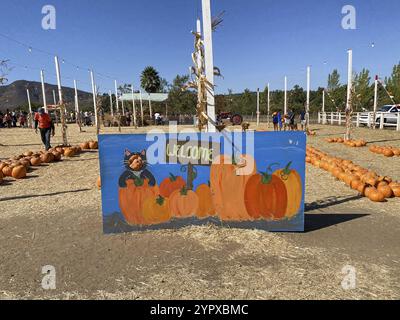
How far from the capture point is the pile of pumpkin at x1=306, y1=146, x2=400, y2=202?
6250mm

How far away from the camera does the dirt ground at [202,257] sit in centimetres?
320

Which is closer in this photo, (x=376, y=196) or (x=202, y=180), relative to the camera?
(x=202, y=180)

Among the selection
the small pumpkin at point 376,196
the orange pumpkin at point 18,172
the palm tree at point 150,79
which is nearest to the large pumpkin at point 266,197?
the small pumpkin at point 376,196

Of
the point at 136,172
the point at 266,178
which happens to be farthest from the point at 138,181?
the point at 266,178

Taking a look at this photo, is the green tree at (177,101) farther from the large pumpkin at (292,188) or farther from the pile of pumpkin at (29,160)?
the large pumpkin at (292,188)

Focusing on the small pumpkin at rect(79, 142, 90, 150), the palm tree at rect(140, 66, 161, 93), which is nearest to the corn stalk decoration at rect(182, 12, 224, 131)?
the small pumpkin at rect(79, 142, 90, 150)

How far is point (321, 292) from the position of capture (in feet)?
10.2

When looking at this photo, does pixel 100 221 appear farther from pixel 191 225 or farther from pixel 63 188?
pixel 63 188

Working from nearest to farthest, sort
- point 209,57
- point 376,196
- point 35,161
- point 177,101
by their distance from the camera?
point 209,57
point 376,196
point 35,161
point 177,101

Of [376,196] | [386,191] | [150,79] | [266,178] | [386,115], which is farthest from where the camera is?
[150,79]

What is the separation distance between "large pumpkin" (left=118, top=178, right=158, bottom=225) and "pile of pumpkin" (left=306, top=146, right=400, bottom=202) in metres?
4.33

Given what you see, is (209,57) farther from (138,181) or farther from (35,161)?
(35,161)

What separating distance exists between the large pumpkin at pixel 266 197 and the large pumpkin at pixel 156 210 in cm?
116

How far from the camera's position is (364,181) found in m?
6.93
